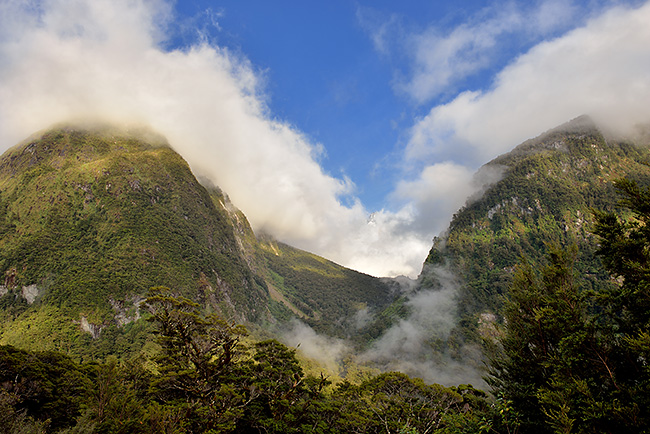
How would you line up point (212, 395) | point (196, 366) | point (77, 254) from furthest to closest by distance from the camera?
point (77, 254), point (196, 366), point (212, 395)

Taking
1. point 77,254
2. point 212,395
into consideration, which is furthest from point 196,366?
point 77,254

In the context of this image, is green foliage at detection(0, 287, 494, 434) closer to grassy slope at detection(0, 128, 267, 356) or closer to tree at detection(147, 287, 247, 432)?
tree at detection(147, 287, 247, 432)

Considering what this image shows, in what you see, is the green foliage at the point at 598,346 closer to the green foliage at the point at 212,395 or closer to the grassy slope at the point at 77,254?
the green foliage at the point at 212,395

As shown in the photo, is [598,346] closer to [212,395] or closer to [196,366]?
[212,395]

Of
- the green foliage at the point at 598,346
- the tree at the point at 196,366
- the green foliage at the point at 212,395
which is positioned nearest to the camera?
the green foliage at the point at 598,346

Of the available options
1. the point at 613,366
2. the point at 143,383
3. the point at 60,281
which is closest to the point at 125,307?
the point at 60,281

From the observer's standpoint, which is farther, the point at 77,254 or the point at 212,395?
the point at 77,254

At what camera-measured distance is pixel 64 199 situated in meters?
188

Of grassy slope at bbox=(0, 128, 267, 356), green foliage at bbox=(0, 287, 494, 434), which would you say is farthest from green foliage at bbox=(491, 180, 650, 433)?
grassy slope at bbox=(0, 128, 267, 356)

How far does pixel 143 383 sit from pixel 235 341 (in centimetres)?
2553

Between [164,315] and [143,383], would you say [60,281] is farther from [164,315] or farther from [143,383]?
[164,315]

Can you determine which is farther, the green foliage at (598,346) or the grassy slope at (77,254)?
the grassy slope at (77,254)

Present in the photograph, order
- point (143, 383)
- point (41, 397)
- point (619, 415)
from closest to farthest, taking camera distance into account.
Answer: point (619, 415)
point (41, 397)
point (143, 383)

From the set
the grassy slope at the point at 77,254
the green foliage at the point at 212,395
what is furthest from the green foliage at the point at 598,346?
the grassy slope at the point at 77,254
